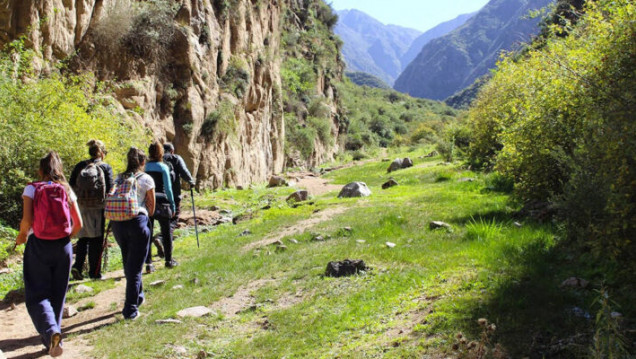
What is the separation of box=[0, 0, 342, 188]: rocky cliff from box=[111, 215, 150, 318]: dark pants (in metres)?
9.13

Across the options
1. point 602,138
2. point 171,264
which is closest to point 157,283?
point 171,264

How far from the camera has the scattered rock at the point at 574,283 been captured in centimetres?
521

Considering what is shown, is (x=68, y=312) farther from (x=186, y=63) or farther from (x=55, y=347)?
(x=186, y=63)

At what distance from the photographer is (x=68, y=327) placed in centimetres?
576

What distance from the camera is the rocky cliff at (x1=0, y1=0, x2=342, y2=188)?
1391 centimetres

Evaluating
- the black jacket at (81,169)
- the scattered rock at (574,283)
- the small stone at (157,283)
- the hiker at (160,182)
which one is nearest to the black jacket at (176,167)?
the hiker at (160,182)

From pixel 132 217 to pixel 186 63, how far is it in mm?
16620

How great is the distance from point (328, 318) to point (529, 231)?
447 cm

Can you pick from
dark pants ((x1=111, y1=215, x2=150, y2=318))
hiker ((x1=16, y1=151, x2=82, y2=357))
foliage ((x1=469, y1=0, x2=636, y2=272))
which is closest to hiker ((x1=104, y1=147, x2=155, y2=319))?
dark pants ((x1=111, y1=215, x2=150, y2=318))

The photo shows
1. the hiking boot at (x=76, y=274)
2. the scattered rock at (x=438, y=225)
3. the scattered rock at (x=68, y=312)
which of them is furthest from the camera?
the scattered rock at (x=438, y=225)

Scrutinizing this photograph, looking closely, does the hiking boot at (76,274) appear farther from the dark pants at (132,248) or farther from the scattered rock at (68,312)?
the dark pants at (132,248)

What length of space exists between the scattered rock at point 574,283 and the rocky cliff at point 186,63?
13.5 m

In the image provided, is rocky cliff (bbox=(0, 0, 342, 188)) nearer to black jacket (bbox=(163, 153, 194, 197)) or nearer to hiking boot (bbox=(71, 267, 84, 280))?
black jacket (bbox=(163, 153, 194, 197))

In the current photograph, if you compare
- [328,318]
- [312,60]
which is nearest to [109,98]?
[328,318]
